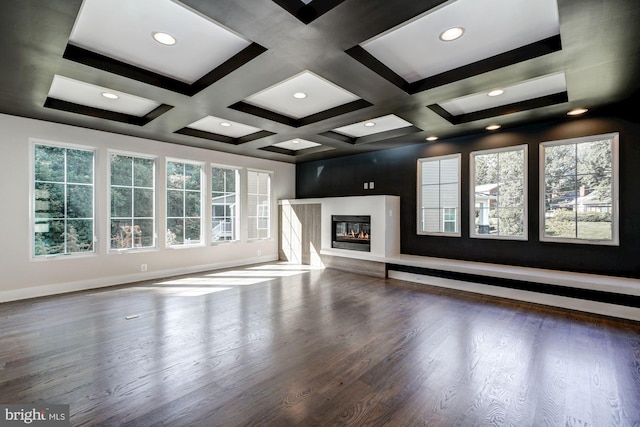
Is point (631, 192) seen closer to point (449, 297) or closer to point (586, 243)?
point (586, 243)

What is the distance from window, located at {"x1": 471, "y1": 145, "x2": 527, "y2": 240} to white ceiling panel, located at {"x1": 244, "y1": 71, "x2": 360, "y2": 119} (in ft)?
9.07

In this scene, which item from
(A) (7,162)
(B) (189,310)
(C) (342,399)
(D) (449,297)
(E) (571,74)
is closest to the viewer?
(C) (342,399)

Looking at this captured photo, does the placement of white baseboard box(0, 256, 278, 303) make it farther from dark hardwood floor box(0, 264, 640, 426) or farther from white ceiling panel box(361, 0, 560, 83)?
white ceiling panel box(361, 0, 560, 83)

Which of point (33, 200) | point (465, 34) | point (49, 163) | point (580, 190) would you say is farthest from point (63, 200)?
point (580, 190)

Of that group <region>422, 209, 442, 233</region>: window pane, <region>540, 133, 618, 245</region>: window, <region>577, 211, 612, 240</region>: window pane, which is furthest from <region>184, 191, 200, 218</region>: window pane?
<region>577, 211, 612, 240</region>: window pane

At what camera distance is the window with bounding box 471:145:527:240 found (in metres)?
4.57

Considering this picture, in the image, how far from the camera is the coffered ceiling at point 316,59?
6.57ft

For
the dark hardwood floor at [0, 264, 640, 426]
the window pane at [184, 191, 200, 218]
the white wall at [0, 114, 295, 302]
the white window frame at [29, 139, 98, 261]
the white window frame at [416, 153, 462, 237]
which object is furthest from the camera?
the window pane at [184, 191, 200, 218]

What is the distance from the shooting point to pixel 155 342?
276cm

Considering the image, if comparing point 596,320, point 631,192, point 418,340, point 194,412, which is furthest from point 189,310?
point 631,192

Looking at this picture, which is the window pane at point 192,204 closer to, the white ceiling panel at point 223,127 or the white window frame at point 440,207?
the white ceiling panel at point 223,127

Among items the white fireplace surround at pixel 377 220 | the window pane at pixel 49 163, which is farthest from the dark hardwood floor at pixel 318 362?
the window pane at pixel 49 163

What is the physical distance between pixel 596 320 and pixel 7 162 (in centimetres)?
782

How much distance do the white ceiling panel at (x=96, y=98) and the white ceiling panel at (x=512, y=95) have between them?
4049 millimetres
